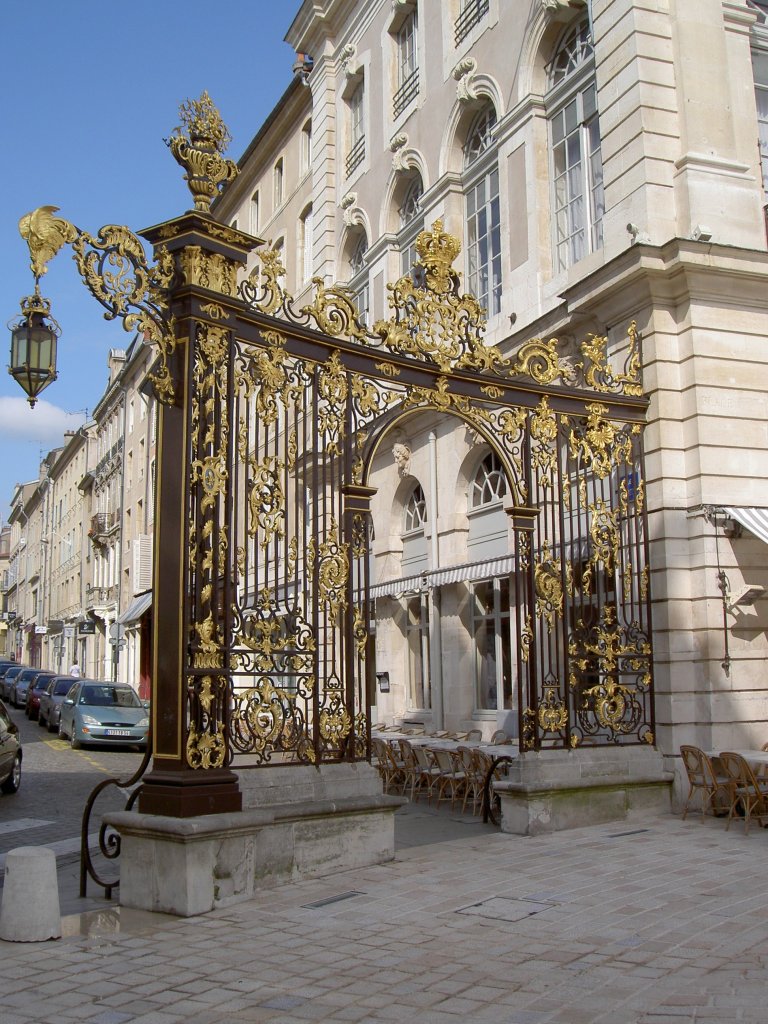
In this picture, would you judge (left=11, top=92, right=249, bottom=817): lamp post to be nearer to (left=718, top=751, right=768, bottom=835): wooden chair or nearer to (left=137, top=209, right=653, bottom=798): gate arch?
(left=137, top=209, right=653, bottom=798): gate arch

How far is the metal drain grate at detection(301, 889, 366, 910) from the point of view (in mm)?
7109

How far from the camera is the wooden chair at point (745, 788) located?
9.63 m

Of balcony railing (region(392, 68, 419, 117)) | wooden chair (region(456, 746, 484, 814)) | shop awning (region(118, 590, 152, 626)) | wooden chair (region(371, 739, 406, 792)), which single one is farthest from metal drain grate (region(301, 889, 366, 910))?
shop awning (region(118, 590, 152, 626))

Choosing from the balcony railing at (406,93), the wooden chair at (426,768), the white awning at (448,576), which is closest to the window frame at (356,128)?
the balcony railing at (406,93)

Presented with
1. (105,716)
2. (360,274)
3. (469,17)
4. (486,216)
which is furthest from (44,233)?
(360,274)

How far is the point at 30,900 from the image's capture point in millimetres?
6285

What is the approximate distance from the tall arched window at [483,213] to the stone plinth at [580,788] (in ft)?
27.5

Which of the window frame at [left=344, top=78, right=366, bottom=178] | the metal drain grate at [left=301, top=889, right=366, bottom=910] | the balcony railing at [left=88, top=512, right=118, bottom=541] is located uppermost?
the window frame at [left=344, top=78, right=366, bottom=178]

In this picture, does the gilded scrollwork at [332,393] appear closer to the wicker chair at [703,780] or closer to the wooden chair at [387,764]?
the wicker chair at [703,780]

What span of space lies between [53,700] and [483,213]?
16092 millimetres

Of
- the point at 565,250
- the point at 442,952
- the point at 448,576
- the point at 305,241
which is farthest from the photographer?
the point at 305,241

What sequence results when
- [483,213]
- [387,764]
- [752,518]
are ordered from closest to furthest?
[752,518] → [387,764] → [483,213]

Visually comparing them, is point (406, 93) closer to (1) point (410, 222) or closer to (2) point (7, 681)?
(1) point (410, 222)

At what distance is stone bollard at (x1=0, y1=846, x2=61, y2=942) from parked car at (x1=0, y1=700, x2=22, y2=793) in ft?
24.5
